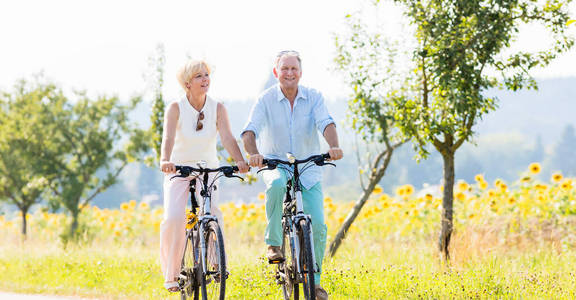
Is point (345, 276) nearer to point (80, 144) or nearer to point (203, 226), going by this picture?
point (203, 226)

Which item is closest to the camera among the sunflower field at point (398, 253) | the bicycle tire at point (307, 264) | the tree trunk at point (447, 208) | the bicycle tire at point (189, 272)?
the bicycle tire at point (307, 264)

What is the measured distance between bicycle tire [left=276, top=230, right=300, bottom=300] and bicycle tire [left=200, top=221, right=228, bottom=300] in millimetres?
550

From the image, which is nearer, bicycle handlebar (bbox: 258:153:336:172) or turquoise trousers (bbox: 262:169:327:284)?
bicycle handlebar (bbox: 258:153:336:172)

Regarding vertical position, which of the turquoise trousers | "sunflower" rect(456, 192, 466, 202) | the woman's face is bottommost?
the turquoise trousers

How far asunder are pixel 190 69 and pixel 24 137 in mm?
11431

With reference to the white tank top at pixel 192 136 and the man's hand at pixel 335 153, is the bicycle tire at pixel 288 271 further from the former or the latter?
the white tank top at pixel 192 136

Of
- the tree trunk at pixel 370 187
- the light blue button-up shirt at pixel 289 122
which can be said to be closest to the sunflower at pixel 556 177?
the tree trunk at pixel 370 187

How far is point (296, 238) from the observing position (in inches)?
193

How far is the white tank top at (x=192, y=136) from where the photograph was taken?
5414mm

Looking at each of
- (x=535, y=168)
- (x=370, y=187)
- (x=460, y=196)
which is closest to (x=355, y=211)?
(x=370, y=187)

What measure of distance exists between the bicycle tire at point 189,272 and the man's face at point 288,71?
1.49 metres

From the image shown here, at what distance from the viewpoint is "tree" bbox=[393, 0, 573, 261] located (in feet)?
23.7

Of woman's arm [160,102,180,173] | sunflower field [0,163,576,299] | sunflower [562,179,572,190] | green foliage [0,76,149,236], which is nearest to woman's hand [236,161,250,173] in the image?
woman's arm [160,102,180,173]

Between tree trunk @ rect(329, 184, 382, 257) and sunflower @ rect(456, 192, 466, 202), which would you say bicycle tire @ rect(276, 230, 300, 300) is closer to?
tree trunk @ rect(329, 184, 382, 257)
